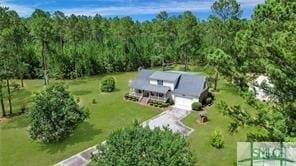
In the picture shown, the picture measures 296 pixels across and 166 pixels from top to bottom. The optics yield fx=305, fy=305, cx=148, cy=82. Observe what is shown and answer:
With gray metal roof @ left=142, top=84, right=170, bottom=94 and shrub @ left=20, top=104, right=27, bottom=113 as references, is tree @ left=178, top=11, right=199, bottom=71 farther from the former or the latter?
shrub @ left=20, top=104, right=27, bottom=113

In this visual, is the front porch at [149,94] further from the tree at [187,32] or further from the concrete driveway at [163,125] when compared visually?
the tree at [187,32]

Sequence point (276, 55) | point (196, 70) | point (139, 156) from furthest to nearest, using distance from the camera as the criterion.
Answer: point (196, 70)
point (139, 156)
point (276, 55)

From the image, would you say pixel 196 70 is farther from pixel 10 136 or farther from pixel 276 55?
pixel 276 55

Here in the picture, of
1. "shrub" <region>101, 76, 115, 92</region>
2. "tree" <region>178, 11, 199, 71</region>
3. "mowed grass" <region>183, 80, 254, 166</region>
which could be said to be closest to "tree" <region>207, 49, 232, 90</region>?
"mowed grass" <region>183, 80, 254, 166</region>

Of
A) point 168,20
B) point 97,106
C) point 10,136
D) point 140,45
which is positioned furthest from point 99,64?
point 10,136

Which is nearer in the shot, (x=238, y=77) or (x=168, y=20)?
(x=238, y=77)

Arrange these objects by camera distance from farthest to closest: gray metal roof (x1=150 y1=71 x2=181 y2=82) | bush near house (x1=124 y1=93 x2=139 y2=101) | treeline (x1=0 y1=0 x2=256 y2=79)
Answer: treeline (x1=0 y1=0 x2=256 y2=79) < bush near house (x1=124 y1=93 x2=139 y2=101) < gray metal roof (x1=150 y1=71 x2=181 y2=82)

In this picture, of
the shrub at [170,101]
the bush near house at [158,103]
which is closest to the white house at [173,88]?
the shrub at [170,101]
